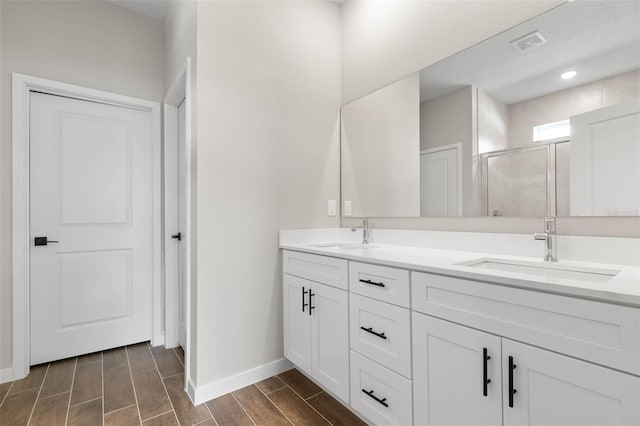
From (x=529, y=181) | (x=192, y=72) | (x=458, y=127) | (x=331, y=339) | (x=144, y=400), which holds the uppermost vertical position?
(x=192, y=72)

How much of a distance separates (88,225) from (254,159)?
4.98 ft

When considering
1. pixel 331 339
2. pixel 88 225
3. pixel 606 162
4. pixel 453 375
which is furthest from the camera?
pixel 88 225

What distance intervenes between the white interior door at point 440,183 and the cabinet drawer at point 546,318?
706mm

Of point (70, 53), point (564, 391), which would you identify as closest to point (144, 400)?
point (564, 391)

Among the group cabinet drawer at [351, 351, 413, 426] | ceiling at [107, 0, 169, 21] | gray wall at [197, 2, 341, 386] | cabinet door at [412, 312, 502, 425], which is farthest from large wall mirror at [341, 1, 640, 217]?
ceiling at [107, 0, 169, 21]

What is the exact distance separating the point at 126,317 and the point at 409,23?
3.08 m

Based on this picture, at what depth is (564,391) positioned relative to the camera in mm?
854

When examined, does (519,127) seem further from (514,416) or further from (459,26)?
(514,416)

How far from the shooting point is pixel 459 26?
167 centimetres

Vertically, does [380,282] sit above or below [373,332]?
above

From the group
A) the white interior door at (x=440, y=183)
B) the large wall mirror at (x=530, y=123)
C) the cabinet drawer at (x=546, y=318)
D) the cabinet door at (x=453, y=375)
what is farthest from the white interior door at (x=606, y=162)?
the cabinet door at (x=453, y=375)

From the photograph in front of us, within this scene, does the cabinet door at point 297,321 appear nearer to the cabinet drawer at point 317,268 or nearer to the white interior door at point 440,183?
the cabinet drawer at point 317,268

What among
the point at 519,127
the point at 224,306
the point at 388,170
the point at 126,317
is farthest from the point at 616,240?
the point at 126,317

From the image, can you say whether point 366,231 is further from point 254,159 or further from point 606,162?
point 606,162
